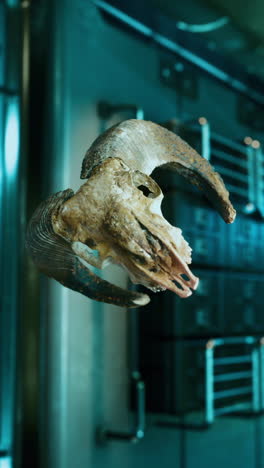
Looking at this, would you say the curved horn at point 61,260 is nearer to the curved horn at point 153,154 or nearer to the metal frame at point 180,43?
the curved horn at point 153,154

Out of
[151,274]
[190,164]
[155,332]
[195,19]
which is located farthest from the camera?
[155,332]

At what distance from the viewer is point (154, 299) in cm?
81

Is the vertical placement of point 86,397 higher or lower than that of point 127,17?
lower

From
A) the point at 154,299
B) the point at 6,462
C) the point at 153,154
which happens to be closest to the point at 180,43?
the point at 154,299

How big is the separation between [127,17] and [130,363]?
66 centimetres

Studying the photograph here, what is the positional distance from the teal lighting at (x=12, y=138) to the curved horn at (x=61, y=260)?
18.6 inches

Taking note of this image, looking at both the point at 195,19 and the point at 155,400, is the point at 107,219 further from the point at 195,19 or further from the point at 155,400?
the point at 155,400

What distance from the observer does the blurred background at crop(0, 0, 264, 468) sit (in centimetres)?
85

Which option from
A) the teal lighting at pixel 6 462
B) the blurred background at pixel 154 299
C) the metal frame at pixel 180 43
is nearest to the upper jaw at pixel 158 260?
the blurred background at pixel 154 299

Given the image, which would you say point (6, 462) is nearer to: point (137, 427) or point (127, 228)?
point (137, 427)

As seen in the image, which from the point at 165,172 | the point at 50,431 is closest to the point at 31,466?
the point at 50,431

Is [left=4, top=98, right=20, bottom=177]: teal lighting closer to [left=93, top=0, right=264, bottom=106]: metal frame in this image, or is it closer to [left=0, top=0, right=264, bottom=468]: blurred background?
[left=0, top=0, right=264, bottom=468]: blurred background

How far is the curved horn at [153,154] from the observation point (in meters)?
0.43

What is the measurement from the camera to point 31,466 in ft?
3.70
